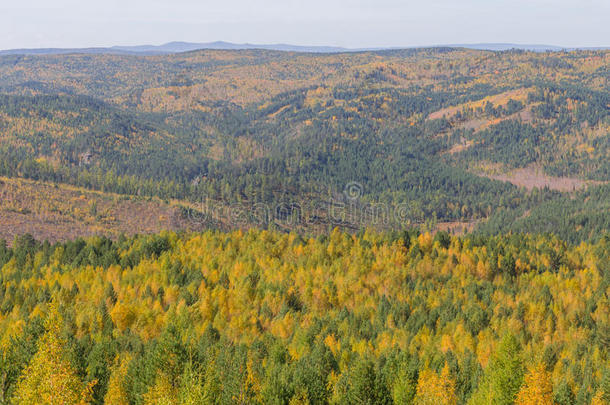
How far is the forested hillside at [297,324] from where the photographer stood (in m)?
67.9

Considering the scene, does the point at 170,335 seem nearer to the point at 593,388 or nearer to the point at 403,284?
the point at 593,388

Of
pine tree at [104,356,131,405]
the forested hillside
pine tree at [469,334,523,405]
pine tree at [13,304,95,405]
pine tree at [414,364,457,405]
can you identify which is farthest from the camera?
the forested hillside

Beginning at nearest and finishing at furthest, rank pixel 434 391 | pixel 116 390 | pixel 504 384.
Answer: pixel 434 391
pixel 116 390
pixel 504 384

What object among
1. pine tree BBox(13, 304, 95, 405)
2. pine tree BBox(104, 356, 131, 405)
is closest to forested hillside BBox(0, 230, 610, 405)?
pine tree BBox(13, 304, 95, 405)

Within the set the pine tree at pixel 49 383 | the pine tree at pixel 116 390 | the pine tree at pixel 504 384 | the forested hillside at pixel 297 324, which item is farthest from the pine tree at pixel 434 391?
the pine tree at pixel 49 383

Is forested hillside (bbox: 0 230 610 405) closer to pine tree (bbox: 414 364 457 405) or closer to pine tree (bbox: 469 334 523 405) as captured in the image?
pine tree (bbox: 469 334 523 405)

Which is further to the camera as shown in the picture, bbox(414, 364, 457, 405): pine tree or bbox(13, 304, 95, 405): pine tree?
bbox(414, 364, 457, 405): pine tree

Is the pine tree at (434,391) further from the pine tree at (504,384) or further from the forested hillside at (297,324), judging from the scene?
the pine tree at (504,384)

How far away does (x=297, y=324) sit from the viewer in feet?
422

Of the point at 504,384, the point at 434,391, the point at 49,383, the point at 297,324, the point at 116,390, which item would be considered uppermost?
the point at 49,383

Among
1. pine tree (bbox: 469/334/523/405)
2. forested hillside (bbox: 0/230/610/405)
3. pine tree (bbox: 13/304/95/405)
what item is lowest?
forested hillside (bbox: 0/230/610/405)

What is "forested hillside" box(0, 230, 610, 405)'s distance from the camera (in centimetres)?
6788

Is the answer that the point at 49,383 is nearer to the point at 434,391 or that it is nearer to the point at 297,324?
the point at 434,391

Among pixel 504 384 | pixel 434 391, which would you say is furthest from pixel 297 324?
pixel 434 391
